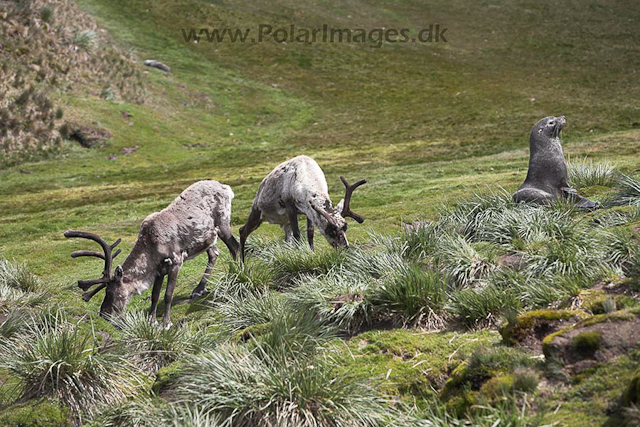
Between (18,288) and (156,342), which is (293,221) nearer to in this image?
(156,342)

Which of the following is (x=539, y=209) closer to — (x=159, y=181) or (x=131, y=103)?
(x=159, y=181)

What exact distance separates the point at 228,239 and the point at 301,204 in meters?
1.63

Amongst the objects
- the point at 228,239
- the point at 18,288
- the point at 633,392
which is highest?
the point at 633,392

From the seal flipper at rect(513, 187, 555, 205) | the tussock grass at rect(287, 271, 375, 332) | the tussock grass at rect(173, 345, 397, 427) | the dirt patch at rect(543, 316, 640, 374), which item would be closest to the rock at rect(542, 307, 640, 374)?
the dirt patch at rect(543, 316, 640, 374)

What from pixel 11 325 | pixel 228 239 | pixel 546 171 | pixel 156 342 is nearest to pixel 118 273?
pixel 11 325

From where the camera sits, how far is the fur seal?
1330 centimetres

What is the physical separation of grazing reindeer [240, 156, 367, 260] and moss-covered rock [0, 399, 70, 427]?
19.7 ft

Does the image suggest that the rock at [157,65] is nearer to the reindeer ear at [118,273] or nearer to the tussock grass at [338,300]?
the reindeer ear at [118,273]

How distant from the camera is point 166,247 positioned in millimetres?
11570

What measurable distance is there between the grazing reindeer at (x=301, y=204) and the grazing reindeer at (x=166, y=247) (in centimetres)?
132

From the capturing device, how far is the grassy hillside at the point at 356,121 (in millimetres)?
15898

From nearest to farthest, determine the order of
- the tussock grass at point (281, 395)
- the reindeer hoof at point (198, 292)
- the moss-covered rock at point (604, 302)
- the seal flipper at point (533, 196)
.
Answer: the tussock grass at point (281, 395), the moss-covered rock at point (604, 302), the reindeer hoof at point (198, 292), the seal flipper at point (533, 196)

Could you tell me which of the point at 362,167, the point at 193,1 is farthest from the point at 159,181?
the point at 193,1

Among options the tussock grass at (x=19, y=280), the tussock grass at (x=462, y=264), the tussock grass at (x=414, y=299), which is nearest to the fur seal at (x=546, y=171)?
the tussock grass at (x=462, y=264)
